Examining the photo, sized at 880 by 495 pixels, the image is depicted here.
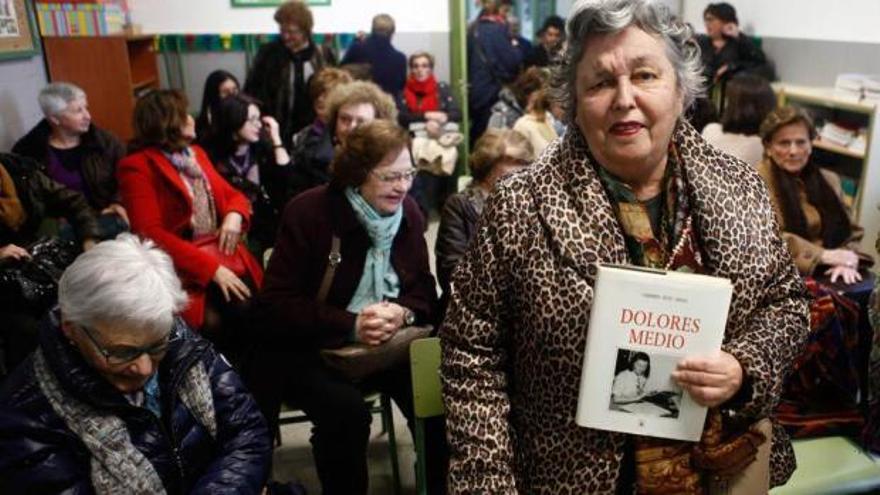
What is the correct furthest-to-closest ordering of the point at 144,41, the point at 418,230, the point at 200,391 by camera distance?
the point at 144,41
the point at 418,230
the point at 200,391

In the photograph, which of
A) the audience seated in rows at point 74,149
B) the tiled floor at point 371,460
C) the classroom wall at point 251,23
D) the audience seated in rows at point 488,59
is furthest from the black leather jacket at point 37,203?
the audience seated in rows at point 488,59

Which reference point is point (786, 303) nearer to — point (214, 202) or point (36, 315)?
point (214, 202)

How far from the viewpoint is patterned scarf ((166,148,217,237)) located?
107 inches

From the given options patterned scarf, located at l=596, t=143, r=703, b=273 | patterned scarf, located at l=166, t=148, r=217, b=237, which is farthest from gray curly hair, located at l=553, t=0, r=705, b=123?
patterned scarf, located at l=166, t=148, r=217, b=237

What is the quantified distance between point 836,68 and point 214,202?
14.0ft

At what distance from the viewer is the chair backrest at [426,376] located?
176 cm

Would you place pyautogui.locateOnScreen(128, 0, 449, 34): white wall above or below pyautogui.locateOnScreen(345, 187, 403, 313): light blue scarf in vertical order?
above

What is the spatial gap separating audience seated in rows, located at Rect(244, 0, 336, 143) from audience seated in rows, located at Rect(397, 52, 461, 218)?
2.97ft

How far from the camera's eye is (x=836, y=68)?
4.73m

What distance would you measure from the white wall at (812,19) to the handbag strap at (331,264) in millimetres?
4044

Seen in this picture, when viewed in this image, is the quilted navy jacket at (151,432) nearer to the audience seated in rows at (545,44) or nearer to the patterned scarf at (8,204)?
the patterned scarf at (8,204)

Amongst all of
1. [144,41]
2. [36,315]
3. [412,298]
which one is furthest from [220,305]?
[144,41]

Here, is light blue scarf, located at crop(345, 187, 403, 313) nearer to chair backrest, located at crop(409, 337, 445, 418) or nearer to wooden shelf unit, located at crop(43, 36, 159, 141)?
chair backrest, located at crop(409, 337, 445, 418)

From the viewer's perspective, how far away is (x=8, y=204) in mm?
2785
